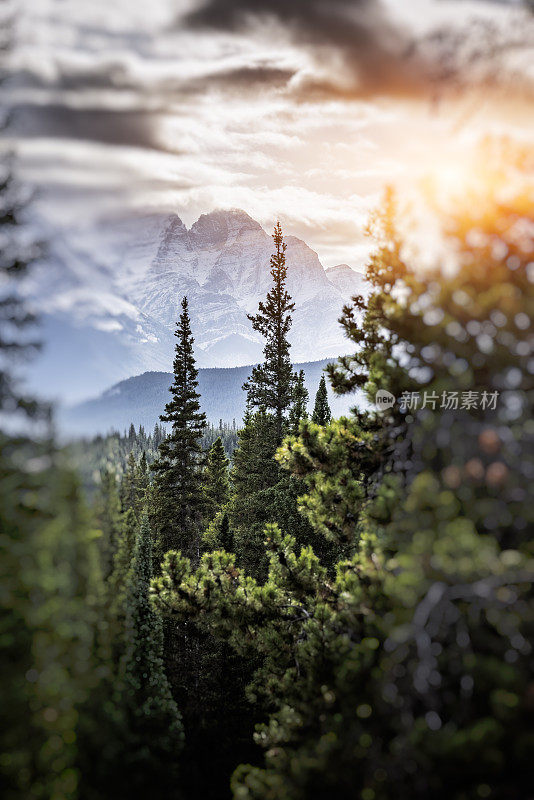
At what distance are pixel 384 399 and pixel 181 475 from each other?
634 inches

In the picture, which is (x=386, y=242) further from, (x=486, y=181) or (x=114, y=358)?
(x=114, y=358)

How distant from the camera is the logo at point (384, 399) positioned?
6.09 meters

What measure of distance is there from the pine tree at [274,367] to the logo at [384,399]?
16.1m

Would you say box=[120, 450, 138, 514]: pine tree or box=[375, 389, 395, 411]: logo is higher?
box=[375, 389, 395, 411]: logo

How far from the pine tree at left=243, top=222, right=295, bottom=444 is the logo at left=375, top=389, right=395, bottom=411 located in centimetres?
1613

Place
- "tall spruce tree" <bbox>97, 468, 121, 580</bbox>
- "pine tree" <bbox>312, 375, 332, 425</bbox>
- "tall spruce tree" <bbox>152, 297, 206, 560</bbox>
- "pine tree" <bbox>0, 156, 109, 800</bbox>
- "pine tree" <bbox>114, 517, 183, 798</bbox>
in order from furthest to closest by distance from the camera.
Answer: "pine tree" <bbox>312, 375, 332, 425</bbox> → "tall spruce tree" <bbox>152, 297, 206, 560</bbox> → "tall spruce tree" <bbox>97, 468, 121, 580</bbox> → "pine tree" <bbox>114, 517, 183, 798</bbox> → "pine tree" <bbox>0, 156, 109, 800</bbox>

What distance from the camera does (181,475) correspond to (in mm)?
20984

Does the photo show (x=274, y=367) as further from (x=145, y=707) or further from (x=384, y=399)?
(x=145, y=707)

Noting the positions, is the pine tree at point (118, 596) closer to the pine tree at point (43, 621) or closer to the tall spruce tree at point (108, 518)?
the tall spruce tree at point (108, 518)

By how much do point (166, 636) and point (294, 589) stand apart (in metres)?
14.8

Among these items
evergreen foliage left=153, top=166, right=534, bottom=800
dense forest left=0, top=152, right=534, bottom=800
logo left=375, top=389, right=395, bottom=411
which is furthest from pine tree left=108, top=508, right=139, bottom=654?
logo left=375, top=389, right=395, bottom=411

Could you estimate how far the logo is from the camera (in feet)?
20.0

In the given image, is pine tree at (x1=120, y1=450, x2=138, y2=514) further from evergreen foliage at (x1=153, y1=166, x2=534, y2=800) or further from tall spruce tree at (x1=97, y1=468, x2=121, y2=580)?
evergreen foliage at (x1=153, y1=166, x2=534, y2=800)

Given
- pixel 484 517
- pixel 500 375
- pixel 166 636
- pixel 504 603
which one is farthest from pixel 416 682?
pixel 166 636
